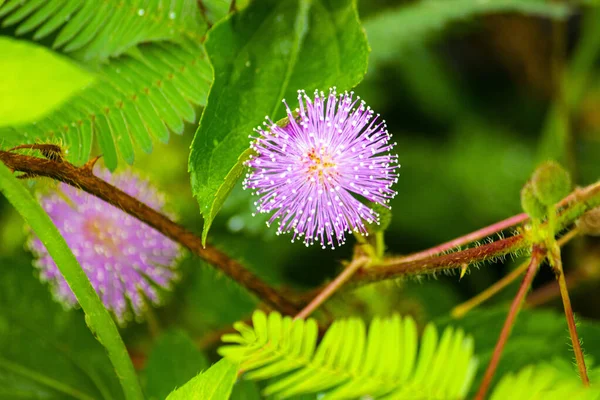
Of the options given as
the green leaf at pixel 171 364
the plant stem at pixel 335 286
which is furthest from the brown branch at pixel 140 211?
the green leaf at pixel 171 364

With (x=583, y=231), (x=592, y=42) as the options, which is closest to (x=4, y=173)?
(x=583, y=231)

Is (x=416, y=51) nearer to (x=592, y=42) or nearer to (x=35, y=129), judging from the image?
(x=592, y=42)

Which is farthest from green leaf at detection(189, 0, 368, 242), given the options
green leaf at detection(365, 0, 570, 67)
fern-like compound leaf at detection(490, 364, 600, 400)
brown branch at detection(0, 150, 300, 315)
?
green leaf at detection(365, 0, 570, 67)

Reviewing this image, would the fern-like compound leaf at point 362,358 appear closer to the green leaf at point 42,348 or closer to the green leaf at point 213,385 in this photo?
the green leaf at point 213,385

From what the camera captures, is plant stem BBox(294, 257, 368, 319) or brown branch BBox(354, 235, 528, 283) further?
plant stem BBox(294, 257, 368, 319)

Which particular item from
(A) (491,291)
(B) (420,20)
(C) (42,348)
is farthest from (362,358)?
(B) (420,20)

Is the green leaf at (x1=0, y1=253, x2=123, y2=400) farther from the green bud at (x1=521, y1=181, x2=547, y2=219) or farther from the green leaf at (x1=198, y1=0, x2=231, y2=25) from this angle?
the green bud at (x1=521, y1=181, x2=547, y2=219)
